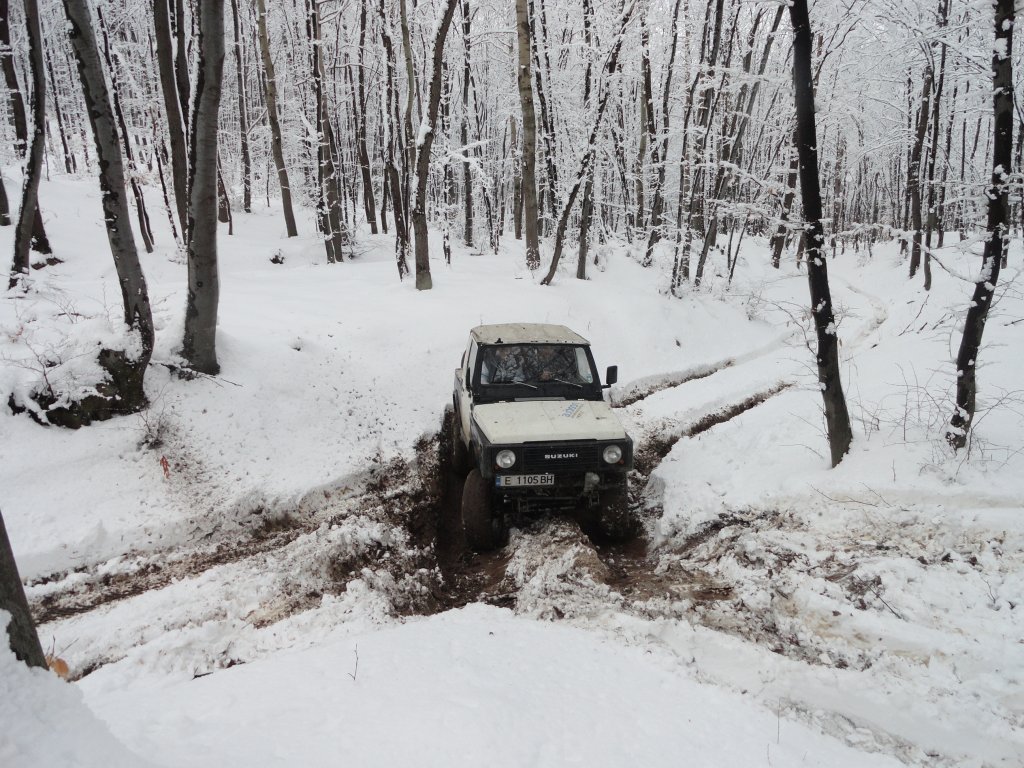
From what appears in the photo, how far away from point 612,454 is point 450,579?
6.48 feet

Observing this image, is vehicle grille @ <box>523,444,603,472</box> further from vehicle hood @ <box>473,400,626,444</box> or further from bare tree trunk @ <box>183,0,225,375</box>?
bare tree trunk @ <box>183,0,225,375</box>

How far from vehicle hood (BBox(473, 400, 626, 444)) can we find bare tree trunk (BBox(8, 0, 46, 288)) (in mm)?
7268

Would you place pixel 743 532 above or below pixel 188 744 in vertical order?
below

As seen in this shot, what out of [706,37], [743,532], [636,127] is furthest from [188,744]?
[636,127]

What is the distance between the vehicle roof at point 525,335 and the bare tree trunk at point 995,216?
12.4ft

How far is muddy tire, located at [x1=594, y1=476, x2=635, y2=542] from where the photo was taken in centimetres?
563

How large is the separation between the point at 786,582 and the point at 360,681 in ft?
11.0

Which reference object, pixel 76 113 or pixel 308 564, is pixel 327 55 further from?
pixel 308 564

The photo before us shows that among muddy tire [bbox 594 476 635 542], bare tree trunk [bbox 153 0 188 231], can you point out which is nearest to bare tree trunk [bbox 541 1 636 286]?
bare tree trunk [bbox 153 0 188 231]

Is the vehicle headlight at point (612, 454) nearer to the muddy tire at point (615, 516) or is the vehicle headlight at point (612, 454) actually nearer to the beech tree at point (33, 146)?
the muddy tire at point (615, 516)

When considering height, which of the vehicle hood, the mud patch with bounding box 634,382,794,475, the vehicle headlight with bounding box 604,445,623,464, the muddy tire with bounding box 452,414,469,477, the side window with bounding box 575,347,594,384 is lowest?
the mud patch with bounding box 634,382,794,475

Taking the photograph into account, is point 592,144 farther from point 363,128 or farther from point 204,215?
point 363,128

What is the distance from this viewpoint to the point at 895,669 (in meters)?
3.39

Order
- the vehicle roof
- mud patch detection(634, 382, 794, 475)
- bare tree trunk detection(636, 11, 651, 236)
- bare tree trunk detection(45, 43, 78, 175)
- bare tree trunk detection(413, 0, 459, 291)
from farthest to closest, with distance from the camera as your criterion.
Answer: bare tree trunk detection(45, 43, 78, 175) < bare tree trunk detection(636, 11, 651, 236) < bare tree trunk detection(413, 0, 459, 291) < mud patch detection(634, 382, 794, 475) < the vehicle roof
